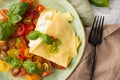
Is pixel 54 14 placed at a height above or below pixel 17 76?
above

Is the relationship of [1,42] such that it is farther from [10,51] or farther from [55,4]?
[55,4]

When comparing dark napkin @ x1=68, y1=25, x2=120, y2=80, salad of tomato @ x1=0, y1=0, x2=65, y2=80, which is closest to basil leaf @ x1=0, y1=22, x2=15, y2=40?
salad of tomato @ x1=0, y1=0, x2=65, y2=80

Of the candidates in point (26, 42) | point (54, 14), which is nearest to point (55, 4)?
point (54, 14)

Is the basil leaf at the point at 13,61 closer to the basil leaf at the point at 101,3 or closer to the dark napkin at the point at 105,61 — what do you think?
the dark napkin at the point at 105,61

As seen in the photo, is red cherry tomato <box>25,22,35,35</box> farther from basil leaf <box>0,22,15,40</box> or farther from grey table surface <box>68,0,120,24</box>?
grey table surface <box>68,0,120,24</box>

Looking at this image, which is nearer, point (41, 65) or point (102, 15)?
point (41, 65)

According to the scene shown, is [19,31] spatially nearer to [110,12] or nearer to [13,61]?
[13,61]
